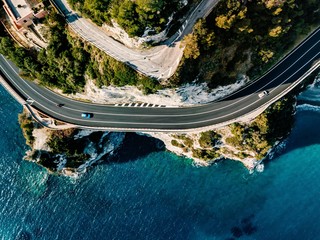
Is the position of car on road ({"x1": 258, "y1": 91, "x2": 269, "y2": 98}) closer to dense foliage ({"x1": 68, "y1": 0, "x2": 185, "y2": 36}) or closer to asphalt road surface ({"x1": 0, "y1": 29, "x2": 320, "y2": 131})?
asphalt road surface ({"x1": 0, "y1": 29, "x2": 320, "y2": 131})

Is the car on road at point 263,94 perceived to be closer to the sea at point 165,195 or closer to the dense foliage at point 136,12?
the sea at point 165,195

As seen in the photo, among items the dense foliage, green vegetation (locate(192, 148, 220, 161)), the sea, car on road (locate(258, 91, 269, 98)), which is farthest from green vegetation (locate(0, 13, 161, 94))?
car on road (locate(258, 91, 269, 98))

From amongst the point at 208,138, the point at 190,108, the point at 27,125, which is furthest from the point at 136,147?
the point at 27,125

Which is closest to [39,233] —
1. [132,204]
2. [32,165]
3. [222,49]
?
[32,165]

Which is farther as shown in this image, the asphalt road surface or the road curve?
the asphalt road surface

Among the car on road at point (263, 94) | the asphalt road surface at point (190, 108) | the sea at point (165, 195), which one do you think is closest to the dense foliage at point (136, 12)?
the asphalt road surface at point (190, 108)

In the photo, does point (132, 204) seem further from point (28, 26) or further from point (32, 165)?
point (28, 26)

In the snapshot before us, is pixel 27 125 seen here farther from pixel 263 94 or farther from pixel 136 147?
pixel 263 94
